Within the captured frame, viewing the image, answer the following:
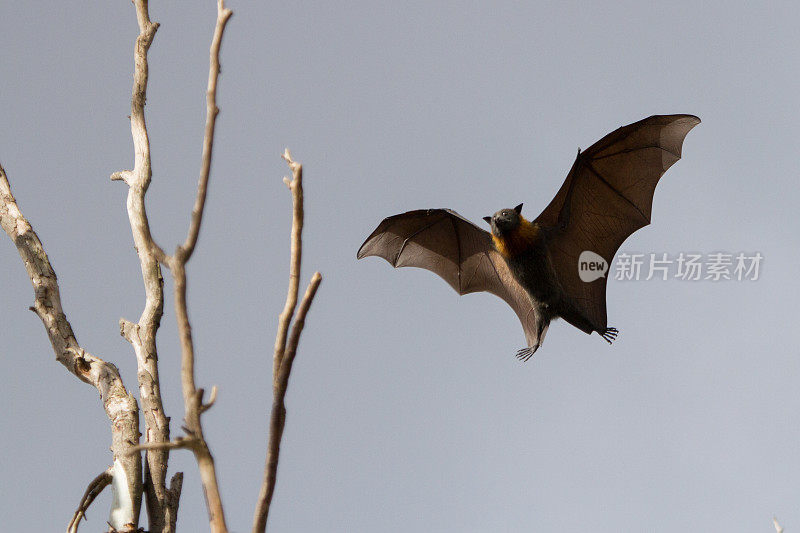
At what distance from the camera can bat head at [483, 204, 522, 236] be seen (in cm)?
693

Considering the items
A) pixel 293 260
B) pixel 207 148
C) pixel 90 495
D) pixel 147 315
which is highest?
pixel 147 315

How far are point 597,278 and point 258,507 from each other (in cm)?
583

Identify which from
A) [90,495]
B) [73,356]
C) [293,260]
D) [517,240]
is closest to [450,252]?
[517,240]

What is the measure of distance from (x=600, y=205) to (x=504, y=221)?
1280 millimetres

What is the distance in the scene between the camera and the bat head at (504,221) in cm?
693

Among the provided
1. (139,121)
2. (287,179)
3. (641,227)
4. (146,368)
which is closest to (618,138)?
(641,227)

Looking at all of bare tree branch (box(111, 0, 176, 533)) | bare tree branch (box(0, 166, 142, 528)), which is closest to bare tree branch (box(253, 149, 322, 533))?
bare tree branch (box(111, 0, 176, 533))

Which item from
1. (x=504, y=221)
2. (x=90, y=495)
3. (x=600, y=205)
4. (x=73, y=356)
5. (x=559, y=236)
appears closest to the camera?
(x=90, y=495)

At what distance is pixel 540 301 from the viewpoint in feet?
23.5

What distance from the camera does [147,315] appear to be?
486 centimetres

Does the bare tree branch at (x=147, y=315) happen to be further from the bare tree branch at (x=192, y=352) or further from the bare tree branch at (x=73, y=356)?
the bare tree branch at (x=192, y=352)

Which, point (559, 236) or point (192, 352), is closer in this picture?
point (192, 352)

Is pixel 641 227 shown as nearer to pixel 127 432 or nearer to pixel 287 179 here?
pixel 127 432

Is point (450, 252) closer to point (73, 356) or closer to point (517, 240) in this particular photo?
point (517, 240)
